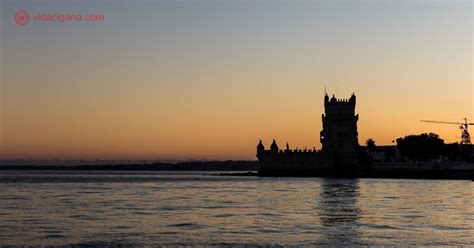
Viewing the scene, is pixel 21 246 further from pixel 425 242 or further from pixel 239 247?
pixel 425 242

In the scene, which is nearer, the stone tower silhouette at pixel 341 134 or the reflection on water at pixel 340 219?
the reflection on water at pixel 340 219

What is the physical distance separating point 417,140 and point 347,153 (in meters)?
20.3

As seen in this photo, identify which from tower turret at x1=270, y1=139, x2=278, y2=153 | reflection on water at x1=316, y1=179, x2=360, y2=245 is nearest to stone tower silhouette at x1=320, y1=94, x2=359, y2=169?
tower turret at x1=270, y1=139, x2=278, y2=153

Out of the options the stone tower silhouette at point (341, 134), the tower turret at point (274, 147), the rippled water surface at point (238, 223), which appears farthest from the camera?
the tower turret at point (274, 147)

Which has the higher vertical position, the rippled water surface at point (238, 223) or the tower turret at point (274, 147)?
the tower turret at point (274, 147)

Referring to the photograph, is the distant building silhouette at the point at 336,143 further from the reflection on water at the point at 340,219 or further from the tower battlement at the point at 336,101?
the reflection on water at the point at 340,219

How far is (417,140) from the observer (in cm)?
16188

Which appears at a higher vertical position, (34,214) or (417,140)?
(417,140)

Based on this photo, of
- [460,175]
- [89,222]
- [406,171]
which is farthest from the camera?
[406,171]

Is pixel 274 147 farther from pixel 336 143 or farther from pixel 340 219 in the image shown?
pixel 340 219

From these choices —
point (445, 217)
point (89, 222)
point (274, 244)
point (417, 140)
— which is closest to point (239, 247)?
point (274, 244)

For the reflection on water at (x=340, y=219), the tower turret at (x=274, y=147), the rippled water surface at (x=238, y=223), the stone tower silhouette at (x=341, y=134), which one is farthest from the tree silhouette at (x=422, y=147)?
the rippled water surface at (x=238, y=223)

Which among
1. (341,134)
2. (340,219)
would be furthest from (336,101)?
(340,219)

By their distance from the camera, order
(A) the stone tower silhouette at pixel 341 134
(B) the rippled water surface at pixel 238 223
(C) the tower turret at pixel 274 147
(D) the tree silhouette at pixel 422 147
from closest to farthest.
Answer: (B) the rippled water surface at pixel 238 223 < (A) the stone tower silhouette at pixel 341 134 < (D) the tree silhouette at pixel 422 147 < (C) the tower turret at pixel 274 147
